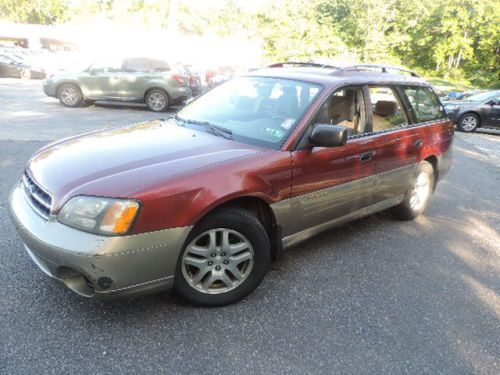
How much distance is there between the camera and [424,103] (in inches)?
183

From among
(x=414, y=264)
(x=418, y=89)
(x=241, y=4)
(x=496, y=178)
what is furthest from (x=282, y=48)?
(x=414, y=264)

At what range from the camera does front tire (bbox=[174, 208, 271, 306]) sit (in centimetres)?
274

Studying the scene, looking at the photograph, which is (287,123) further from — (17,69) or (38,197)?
(17,69)

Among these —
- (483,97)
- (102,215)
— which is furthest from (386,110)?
(483,97)

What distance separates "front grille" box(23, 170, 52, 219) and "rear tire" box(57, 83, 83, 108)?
34.7 feet

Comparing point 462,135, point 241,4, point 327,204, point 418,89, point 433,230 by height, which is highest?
point 241,4

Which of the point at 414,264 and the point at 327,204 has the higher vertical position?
the point at 327,204

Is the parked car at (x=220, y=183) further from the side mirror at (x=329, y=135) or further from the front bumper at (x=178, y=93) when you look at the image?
the front bumper at (x=178, y=93)

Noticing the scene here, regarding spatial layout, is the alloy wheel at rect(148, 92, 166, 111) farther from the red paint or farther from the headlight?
the headlight

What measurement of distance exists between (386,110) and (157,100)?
9.59 meters

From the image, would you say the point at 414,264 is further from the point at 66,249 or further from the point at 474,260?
the point at 66,249

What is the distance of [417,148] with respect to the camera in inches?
172

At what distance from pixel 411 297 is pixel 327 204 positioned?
3.12 feet

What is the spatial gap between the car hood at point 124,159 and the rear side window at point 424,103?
7.34 ft
